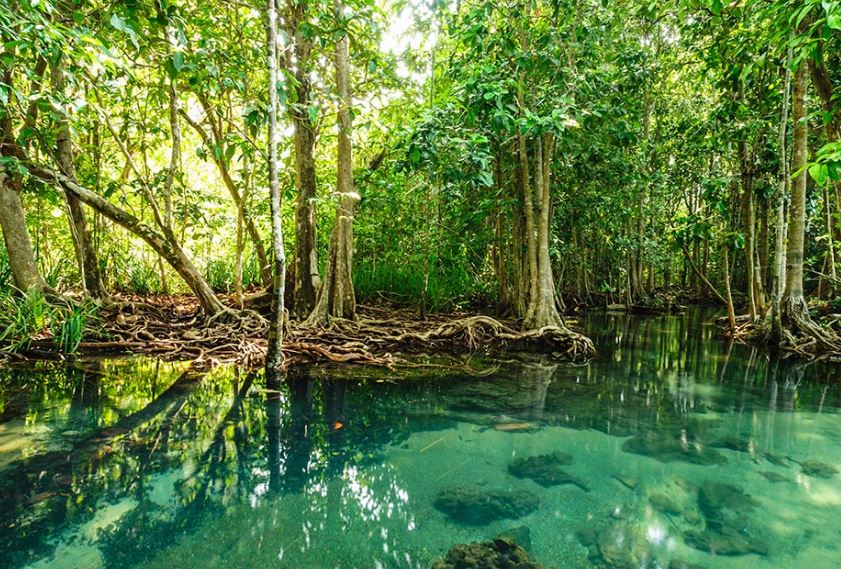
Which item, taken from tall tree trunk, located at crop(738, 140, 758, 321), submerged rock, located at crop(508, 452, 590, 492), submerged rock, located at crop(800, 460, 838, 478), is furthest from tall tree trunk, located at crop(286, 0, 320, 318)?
tall tree trunk, located at crop(738, 140, 758, 321)

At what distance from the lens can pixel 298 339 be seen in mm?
6617

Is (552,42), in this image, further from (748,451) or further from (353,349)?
(748,451)

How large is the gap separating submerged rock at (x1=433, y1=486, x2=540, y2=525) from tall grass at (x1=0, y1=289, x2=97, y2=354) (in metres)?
5.56

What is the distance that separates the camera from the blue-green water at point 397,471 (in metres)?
2.47

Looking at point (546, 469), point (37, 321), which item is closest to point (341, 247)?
point (37, 321)

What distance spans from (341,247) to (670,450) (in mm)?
5162

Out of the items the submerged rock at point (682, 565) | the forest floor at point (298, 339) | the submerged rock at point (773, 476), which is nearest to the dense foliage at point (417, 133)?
the forest floor at point (298, 339)

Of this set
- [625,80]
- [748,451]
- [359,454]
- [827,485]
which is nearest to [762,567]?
[827,485]

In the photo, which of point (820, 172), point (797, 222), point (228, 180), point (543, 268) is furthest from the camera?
point (228, 180)

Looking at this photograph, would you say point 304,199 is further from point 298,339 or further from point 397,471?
point 397,471

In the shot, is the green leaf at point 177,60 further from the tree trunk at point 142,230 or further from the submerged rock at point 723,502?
the submerged rock at point 723,502

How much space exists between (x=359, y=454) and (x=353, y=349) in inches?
123

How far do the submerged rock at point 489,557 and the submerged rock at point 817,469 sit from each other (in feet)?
8.31

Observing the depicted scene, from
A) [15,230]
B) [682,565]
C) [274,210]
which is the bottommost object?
[682,565]
